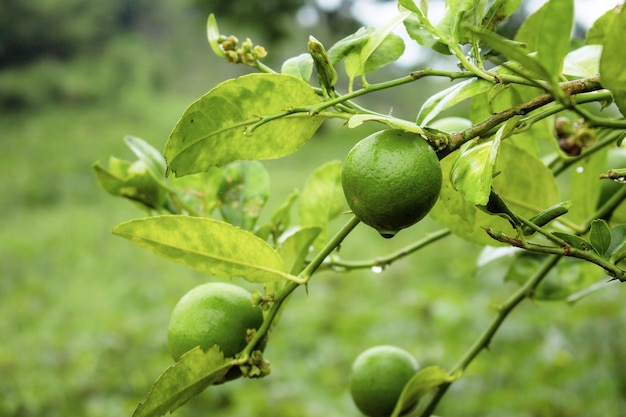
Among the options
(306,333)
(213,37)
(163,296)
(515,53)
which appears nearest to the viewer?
(515,53)

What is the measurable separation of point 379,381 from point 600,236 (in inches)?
12.0

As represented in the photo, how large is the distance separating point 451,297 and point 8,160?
255 inches

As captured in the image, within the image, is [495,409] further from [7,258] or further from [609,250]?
[7,258]

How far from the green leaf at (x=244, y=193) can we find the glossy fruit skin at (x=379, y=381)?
0.62ft

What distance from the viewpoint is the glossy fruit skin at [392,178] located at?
15.2 inches

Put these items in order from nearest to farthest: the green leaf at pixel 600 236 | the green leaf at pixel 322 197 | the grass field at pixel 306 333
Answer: the green leaf at pixel 600 236, the green leaf at pixel 322 197, the grass field at pixel 306 333

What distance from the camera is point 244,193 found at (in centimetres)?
63

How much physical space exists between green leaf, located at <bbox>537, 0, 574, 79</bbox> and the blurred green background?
1.10ft

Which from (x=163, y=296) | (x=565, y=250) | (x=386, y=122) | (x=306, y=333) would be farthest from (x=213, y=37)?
(x=163, y=296)

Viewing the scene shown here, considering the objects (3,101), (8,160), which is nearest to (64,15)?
(3,101)

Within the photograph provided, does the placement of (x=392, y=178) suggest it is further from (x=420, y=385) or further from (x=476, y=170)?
(x=420, y=385)

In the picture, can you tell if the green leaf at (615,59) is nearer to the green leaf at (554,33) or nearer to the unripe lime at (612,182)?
the green leaf at (554,33)

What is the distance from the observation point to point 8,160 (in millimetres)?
7082

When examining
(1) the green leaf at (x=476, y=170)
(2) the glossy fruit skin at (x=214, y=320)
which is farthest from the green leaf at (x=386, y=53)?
(2) the glossy fruit skin at (x=214, y=320)
